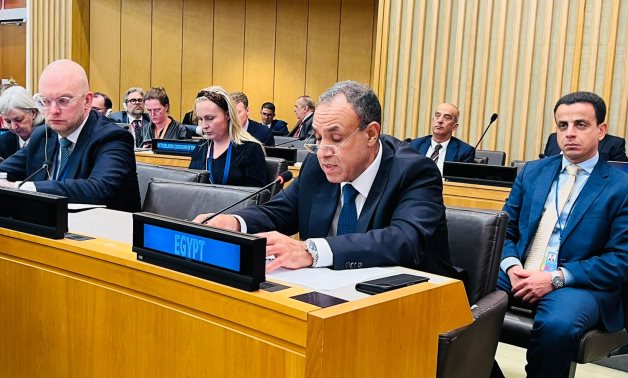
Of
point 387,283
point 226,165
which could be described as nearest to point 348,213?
point 387,283

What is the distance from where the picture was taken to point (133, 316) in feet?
4.79

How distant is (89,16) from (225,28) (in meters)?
2.33

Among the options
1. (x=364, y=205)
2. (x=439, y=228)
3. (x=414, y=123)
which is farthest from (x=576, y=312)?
(x=414, y=123)

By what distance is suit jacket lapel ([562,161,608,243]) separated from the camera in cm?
270

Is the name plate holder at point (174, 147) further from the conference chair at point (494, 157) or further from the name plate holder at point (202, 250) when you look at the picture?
the name plate holder at point (202, 250)

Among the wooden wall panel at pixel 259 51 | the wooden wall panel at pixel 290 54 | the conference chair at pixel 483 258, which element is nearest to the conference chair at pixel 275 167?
the conference chair at pixel 483 258

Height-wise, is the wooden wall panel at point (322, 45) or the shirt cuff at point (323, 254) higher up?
the wooden wall panel at point (322, 45)

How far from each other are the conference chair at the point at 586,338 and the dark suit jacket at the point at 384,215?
679 mm

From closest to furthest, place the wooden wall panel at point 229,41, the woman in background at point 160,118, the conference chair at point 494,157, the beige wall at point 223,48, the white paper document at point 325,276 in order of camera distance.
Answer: the white paper document at point 325,276
the conference chair at point 494,157
the woman in background at point 160,118
the beige wall at point 223,48
the wooden wall panel at point 229,41

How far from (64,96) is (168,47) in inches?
385

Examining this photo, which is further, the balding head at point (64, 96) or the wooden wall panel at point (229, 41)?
the wooden wall panel at point (229, 41)

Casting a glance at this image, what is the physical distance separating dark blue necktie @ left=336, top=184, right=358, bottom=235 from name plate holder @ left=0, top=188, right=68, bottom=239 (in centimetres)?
79

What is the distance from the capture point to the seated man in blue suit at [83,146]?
289cm

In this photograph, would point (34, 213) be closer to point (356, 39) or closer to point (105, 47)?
point (356, 39)
